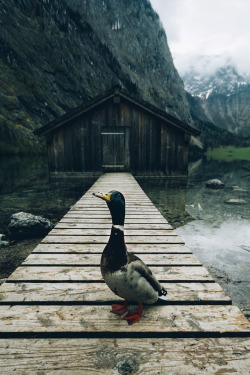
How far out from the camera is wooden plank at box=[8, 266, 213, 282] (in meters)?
2.46

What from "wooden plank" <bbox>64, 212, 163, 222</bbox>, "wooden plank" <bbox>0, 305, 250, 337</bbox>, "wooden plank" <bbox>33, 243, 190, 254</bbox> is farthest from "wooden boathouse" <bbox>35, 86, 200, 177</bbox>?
"wooden plank" <bbox>0, 305, 250, 337</bbox>

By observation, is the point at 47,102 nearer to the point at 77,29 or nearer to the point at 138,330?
the point at 77,29

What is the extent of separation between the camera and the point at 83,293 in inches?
86.4

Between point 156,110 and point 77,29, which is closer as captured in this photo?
point 156,110

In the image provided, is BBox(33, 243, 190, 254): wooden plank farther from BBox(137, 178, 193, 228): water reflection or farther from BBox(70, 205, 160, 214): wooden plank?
BBox(137, 178, 193, 228): water reflection

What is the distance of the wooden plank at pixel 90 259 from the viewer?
282cm

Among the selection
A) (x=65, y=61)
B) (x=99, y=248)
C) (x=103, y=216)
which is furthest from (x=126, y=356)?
(x=65, y=61)

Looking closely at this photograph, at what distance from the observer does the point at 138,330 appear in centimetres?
173

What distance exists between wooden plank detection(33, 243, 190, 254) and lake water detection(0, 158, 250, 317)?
4.83 feet

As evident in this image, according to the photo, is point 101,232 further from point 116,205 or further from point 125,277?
point 125,277

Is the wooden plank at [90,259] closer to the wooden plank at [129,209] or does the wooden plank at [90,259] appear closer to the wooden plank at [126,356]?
the wooden plank at [126,356]

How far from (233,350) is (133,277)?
2.79 ft

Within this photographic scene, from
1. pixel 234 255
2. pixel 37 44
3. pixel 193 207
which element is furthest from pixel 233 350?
pixel 37 44

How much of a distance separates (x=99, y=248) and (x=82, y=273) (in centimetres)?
73
